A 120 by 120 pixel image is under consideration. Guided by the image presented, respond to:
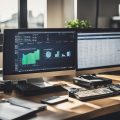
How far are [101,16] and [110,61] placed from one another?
1820 millimetres

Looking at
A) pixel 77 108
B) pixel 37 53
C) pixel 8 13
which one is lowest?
pixel 77 108

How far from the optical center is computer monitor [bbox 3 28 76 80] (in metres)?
1.99

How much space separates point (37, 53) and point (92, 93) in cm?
46

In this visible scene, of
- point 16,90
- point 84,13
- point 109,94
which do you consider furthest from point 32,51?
point 84,13

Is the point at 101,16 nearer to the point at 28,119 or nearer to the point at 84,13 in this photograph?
the point at 84,13

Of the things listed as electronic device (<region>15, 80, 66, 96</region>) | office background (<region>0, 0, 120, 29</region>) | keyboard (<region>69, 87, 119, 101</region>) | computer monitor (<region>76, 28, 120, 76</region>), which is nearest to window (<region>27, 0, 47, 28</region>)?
office background (<region>0, 0, 120, 29</region>)

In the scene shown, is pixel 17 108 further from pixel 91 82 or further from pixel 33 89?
pixel 91 82

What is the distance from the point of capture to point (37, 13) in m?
4.11

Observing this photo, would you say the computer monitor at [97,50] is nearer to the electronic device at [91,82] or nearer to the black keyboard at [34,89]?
the electronic device at [91,82]

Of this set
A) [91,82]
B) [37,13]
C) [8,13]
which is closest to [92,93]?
[91,82]

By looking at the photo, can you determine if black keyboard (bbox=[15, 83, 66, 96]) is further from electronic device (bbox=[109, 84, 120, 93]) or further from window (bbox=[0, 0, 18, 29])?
window (bbox=[0, 0, 18, 29])

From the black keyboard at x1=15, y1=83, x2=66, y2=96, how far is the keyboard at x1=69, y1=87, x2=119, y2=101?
172 millimetres

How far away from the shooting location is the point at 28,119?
4.96ft

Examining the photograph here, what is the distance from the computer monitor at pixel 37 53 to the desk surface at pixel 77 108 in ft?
0.61
